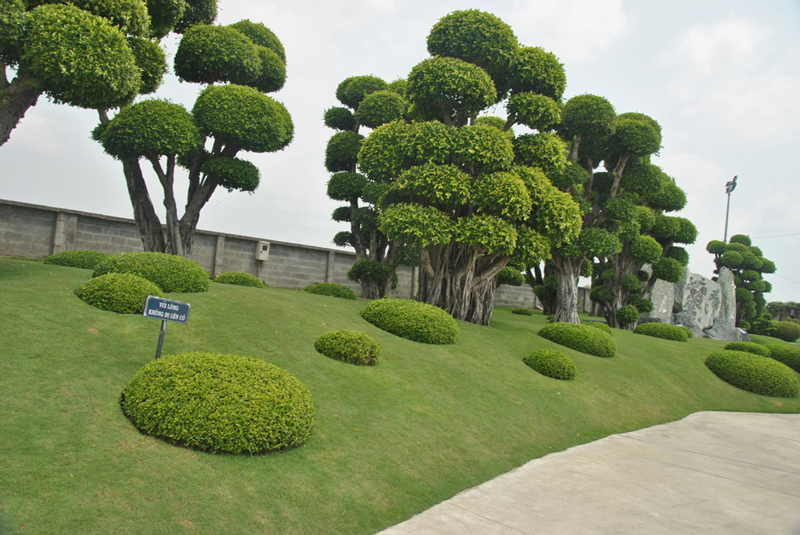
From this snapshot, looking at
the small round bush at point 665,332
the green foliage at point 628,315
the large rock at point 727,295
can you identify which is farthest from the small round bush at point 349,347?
the large rock at point 727,295

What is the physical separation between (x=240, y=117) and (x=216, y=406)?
10.9 m

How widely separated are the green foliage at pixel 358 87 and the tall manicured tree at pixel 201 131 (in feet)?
18.4

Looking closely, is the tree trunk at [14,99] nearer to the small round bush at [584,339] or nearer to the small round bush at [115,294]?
the small round bush at [115,294]

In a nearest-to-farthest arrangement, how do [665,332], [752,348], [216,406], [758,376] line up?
[216,406], [758,376], [752,348], [665,332]

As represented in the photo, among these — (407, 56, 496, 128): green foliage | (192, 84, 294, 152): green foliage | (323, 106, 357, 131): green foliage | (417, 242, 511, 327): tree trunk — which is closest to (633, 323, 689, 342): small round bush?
(417, 242, 511, 327): tree trunk

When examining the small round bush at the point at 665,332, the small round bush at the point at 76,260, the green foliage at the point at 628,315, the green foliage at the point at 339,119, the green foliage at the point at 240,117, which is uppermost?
the green foliage at the point at 339,119

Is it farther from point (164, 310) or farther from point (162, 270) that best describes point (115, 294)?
point (164, 310)

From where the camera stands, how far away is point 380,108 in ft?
64.6

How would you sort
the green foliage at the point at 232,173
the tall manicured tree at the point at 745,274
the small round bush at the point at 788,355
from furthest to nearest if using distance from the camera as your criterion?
the tall manicured tree at the point at 745,274, the small round bush at the point at 788,355, the green foliage at the point at 232,173

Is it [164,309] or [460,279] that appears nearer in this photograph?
[164,309]

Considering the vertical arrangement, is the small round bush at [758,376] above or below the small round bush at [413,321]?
below

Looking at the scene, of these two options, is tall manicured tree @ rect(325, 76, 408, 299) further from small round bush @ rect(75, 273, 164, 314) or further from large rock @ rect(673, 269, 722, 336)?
large rock @ rect(673, 269, 722, 336)

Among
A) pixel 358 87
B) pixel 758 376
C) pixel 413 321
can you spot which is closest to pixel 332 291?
pixel 413 321

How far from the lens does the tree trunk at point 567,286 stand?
63.0 ft
